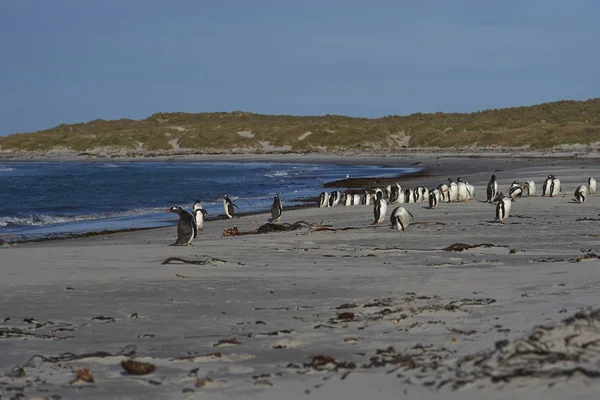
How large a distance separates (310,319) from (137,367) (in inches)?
68.2

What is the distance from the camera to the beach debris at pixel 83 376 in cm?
493

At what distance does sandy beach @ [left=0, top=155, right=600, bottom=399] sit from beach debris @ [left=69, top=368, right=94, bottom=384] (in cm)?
5

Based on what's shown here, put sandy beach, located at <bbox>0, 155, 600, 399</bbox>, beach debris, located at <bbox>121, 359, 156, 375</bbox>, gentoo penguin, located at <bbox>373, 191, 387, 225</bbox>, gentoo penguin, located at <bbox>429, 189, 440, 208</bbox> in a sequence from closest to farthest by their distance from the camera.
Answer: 1. sandy beach, located at <bbox>0, 155, 600, 399</bbox>
2. beach debris, located at <bbox>121, 359, 156, 375</bbox>
3. gentoo penguin, located at <bbox>373, 191, 387, 225</bbox>
4. gentoo penguin, located at <bbox>429, 189, 440, 208</bbox>

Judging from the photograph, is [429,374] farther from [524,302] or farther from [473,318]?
[524,302]

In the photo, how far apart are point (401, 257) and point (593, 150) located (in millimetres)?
53234

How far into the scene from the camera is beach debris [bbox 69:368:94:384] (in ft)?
16.2

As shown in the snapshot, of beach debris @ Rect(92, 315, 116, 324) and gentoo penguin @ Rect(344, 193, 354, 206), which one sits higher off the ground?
beach debris @ Rect(92, 315, 116, 324)

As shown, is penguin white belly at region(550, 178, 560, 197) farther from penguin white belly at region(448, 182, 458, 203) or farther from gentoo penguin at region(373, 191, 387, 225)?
gentoo penguin at region(373, 191, 387, 225)

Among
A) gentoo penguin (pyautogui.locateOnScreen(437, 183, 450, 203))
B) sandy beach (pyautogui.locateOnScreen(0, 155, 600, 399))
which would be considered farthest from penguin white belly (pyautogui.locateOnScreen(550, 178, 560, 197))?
sandy beach (pyautogui.locateOnScreen(0, 155, 600, 399))

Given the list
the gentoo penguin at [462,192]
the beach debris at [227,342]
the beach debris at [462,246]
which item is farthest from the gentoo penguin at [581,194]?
the beach debris at [227,342]

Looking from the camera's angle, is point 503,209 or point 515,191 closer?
point 503,209

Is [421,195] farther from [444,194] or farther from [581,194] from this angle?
[581,194]

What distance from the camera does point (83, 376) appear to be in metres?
4.98

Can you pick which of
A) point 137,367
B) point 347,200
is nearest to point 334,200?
point 347,200
